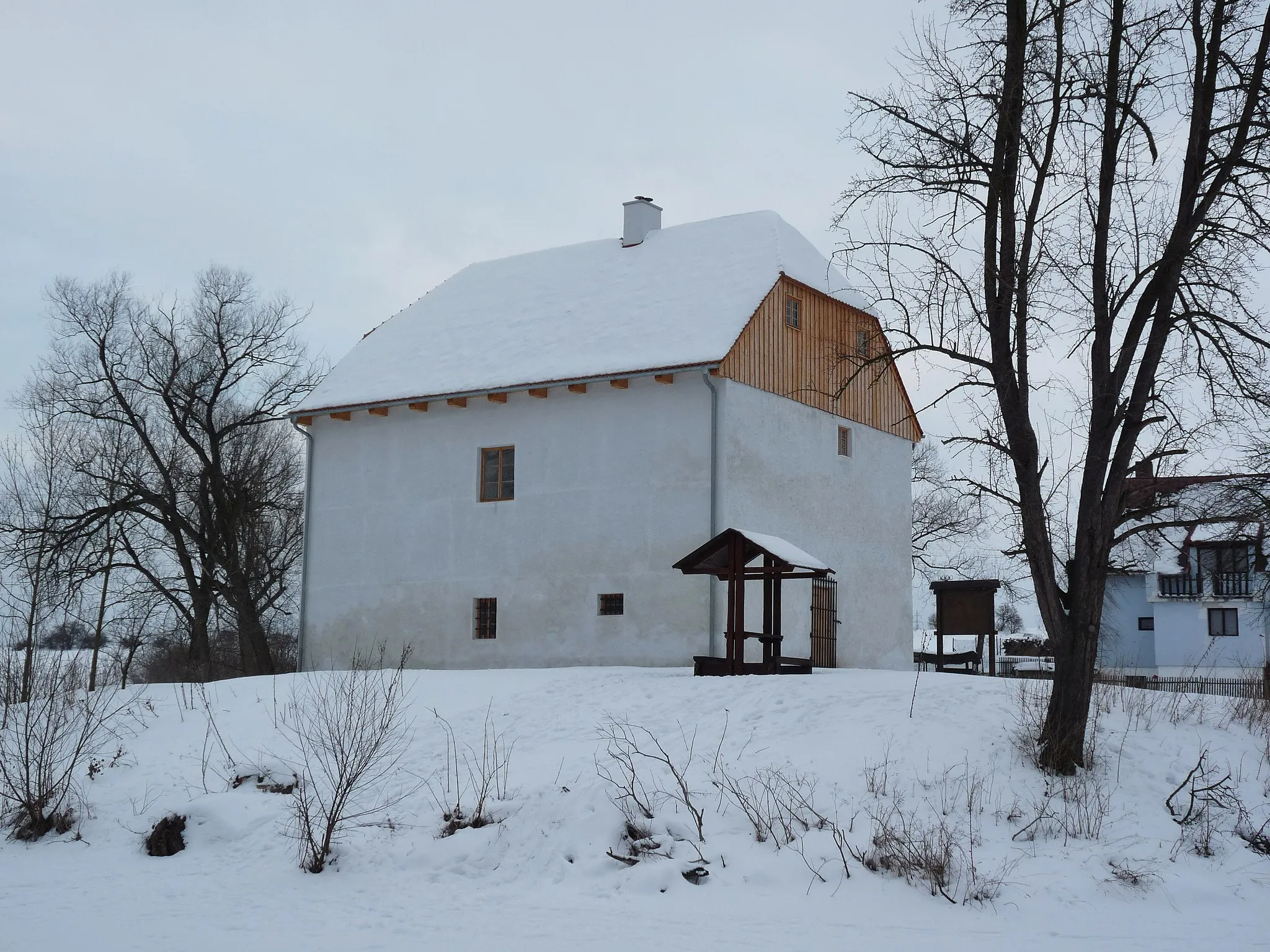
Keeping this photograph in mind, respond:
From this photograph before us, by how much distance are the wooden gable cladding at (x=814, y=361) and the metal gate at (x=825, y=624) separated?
140 inches

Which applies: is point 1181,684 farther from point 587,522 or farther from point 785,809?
point 587,522

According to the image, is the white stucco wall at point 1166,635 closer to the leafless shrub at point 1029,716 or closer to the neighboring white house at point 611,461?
the neighboring white house at point 611,461

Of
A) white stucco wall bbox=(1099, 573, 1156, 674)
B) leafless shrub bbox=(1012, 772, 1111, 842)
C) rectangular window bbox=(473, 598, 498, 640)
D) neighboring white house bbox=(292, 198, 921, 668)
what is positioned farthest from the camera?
white stucco wall bbox=(1099, 573, 1156, 674)

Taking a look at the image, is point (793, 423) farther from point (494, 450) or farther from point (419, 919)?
point (419, 919)

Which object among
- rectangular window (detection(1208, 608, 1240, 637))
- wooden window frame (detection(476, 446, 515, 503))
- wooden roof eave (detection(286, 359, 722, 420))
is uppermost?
wooden roof eave (detection(286, 359, 722, 420))

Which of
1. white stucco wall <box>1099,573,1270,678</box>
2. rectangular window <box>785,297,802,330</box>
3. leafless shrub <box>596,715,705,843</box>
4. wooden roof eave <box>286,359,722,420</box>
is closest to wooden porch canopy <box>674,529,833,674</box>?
leafless shrub <box>596,715,705,843</box>

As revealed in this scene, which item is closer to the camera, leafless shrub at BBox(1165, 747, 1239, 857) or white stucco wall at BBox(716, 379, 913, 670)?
leafless shrub at BBox(1165, 747, 1239, 857)

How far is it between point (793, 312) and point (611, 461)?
4888mm

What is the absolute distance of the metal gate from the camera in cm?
2430

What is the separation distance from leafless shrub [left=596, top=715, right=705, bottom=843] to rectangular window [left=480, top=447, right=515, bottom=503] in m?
9.52

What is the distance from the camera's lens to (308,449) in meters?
27.7

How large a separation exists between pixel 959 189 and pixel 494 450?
1291cm

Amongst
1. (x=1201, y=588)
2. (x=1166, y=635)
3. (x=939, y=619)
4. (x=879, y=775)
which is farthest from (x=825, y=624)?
(x=1166, y=635)

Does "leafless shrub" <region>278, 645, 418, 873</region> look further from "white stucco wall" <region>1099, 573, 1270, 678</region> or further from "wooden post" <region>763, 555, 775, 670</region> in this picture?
"white stucco wall" <region>1099, 573, 1270, 678</region>
